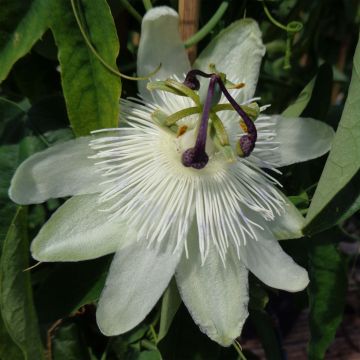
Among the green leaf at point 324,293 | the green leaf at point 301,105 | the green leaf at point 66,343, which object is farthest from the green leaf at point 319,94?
the green leaf at point 66,343

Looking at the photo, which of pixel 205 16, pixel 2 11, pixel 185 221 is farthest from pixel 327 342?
pixel 2 11

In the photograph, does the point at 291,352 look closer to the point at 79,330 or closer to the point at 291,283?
the point at 79,330

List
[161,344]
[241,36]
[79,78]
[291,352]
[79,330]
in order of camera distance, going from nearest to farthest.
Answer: [79,78], [241,36], [161,344], [79,330], [291,352]

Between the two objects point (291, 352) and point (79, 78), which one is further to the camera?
point (291, 352)

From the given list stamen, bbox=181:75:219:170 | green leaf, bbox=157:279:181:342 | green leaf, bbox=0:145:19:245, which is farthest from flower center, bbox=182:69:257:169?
green leaf, bbox=0:145:19:245

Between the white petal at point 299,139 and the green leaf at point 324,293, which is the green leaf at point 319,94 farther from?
the green leaf at point 324,293

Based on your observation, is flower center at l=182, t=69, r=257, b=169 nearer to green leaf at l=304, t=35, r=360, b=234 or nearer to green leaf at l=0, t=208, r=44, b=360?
green leaf at l=304, t=35, r=360, b=234

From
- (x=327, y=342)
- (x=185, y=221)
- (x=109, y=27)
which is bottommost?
(x=327, y=342)
